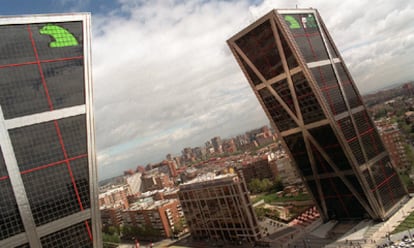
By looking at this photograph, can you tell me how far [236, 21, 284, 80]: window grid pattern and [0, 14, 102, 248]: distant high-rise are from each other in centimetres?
2569

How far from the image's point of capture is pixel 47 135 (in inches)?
1121

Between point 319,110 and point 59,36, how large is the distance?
1348 inches

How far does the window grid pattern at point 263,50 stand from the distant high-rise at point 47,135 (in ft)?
84.3

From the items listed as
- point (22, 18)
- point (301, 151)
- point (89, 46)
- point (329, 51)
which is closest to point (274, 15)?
point (329, 51)

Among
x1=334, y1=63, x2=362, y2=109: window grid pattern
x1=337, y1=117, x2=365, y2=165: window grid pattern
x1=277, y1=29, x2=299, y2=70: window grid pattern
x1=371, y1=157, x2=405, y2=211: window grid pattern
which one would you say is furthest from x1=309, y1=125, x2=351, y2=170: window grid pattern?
x1=277, y1=29, x2=299, y2=70: window grid pattern

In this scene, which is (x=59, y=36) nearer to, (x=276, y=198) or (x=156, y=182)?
(x=276, y=198)

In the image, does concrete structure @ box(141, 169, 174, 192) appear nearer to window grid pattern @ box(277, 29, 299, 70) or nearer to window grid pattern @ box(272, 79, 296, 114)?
window grid pattern @ box(272, 79, 296, 114)

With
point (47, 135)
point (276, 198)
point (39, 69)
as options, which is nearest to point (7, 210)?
point (47, 135)

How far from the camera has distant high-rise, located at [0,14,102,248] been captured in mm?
26406

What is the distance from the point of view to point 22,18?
2866 cm

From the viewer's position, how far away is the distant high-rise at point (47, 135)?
26406 mm

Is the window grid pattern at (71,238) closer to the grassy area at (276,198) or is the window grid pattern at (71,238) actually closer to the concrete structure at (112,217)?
the grassy area at (276,198)

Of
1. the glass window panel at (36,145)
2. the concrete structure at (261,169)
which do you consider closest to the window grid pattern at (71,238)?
the glass window panel at (36,145)

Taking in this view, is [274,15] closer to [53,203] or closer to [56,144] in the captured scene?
[56,144]
